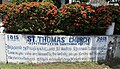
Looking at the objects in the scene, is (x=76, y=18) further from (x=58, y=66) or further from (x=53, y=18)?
(x=58, y=66)

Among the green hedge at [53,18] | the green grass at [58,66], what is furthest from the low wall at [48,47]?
the green hedge at [53,18]

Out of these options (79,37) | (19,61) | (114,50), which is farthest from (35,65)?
(114,50)

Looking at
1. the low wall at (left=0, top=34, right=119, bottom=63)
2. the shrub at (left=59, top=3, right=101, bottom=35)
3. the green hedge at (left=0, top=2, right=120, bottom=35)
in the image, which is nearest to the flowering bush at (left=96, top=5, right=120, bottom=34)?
the green hedge at (left=0, top=2, right=120, bottom=35)

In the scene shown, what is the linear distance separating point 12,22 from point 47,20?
938mm

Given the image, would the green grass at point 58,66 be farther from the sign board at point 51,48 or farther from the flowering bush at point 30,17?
the flowering bush at point 30,17

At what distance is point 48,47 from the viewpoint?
582 centimetres

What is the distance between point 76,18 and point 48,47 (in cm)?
108

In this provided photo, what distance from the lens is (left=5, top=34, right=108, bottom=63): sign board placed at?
227 inches

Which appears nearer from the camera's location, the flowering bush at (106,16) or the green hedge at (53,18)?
the green hedge at (53,18)

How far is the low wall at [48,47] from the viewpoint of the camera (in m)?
5.78

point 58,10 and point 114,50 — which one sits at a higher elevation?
point 58,10

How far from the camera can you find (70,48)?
5906 millimetres

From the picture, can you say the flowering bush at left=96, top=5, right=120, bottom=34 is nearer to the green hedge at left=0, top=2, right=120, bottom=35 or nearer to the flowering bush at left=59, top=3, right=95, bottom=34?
the green hedge at left=0, top=2, right=120, bottom=35

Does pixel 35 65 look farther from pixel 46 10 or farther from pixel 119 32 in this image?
pixel 119 32
